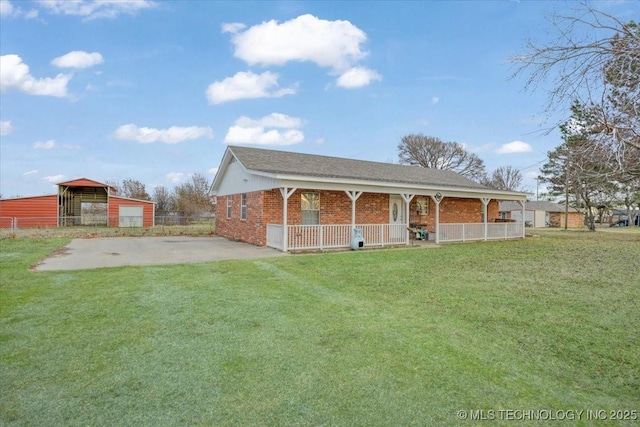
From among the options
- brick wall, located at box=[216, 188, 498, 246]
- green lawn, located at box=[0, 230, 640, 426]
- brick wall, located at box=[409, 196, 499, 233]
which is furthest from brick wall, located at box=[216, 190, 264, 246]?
brick wall, located at box=[409, 196, 499, 233]

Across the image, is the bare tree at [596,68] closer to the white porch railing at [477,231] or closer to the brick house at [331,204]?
the brick house at [331,204]

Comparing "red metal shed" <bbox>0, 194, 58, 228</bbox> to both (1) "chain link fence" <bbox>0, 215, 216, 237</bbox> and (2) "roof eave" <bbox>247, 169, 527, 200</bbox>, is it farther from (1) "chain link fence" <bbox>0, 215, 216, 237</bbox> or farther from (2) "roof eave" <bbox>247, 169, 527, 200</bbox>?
(2) "roof eave" <bbox>247, 169, 527, 200</bbox>

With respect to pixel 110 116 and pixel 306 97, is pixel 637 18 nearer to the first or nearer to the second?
pixel 306 97

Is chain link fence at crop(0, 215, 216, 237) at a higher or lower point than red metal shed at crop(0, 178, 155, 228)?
lower

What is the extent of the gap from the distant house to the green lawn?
141ft

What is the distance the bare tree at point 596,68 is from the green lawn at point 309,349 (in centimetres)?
218

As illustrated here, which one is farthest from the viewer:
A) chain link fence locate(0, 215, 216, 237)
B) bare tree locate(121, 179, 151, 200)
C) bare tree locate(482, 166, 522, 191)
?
bare tree locate(482, 166, 522, 191)

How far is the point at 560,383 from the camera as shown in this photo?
3059mm

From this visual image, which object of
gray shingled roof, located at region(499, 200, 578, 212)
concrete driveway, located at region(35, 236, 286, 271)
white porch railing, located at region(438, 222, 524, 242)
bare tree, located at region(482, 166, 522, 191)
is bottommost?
concrete driveway, located at region(35, 236, 286, 271)

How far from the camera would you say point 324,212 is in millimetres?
14422

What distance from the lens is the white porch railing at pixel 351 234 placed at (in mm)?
12398

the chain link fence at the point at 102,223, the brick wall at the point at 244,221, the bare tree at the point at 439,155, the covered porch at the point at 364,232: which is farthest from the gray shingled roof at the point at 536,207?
the brick wall at the point at 244,221

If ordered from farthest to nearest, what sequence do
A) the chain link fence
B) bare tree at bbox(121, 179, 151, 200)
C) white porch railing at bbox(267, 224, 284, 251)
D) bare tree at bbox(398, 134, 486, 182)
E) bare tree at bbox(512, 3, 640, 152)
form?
bare tree at bbox(398, 134, 486, 182), bare tree at bbox(121, 179, 151, 200), the chain link fence, white porch railing at bbox(267, 224, 284, 251), bare tree at bbox(512, 3, 640, 152)

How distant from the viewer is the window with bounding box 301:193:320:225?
46.1ft
